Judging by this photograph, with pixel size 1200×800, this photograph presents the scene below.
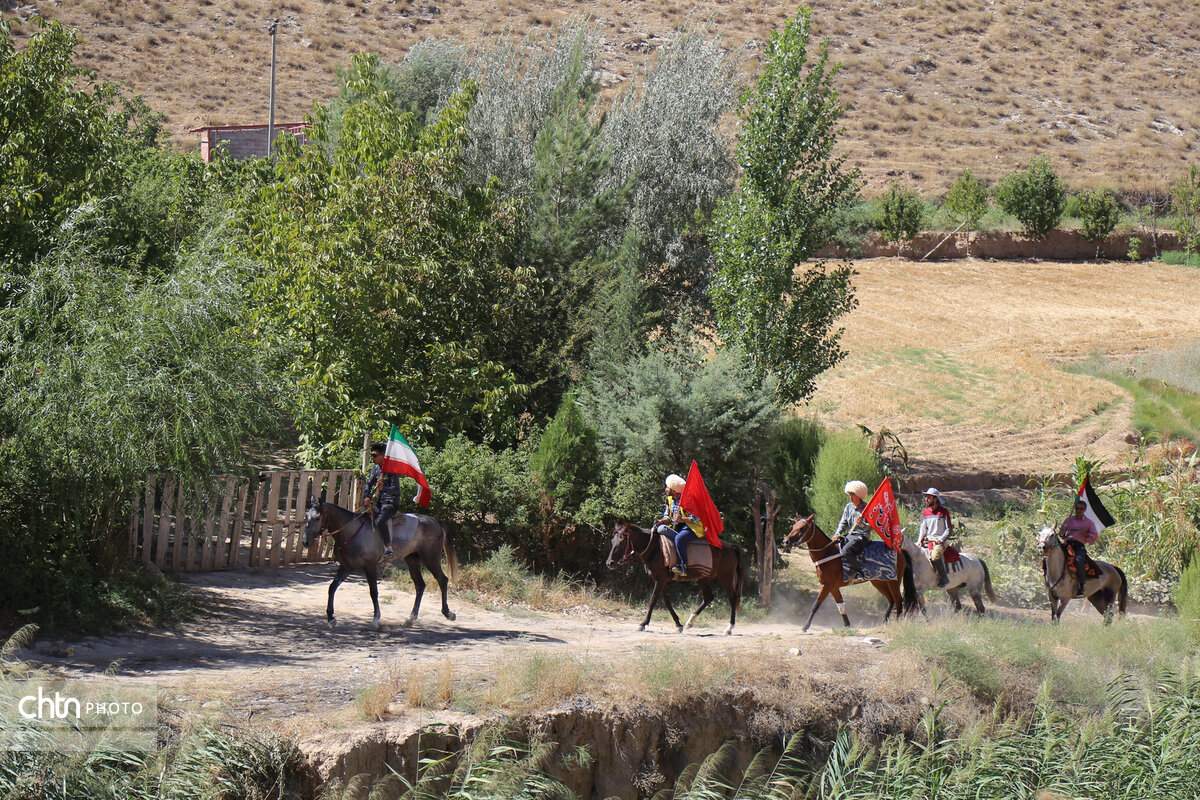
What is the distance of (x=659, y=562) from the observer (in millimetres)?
14977

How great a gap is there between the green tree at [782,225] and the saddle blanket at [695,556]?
8.05m

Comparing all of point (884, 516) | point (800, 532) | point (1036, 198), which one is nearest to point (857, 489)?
point (884, 516)

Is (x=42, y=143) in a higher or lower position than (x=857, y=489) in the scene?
higher

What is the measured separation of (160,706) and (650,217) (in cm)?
2069

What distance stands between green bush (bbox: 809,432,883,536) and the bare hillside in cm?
4201

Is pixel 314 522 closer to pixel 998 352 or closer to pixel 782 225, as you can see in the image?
pixel 782 225

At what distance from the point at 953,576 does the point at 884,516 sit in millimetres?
2359

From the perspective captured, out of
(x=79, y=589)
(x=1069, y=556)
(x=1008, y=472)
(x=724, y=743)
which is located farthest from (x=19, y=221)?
(x=1008, y=472)

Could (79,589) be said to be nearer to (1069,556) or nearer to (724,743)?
(724,743)

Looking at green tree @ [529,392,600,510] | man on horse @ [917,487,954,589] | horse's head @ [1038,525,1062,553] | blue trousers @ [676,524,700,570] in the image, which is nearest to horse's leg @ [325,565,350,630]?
blue trousers @ [676,524,700,570]

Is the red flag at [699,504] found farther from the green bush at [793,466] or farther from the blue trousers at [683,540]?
the green bush at [793,466]

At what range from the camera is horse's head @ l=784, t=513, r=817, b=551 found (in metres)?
14.1

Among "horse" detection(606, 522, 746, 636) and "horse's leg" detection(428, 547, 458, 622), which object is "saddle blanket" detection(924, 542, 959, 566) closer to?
"horse" detection(606, 522, 746, 636)

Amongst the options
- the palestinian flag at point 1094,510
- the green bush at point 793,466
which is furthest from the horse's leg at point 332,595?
the palestinian flag at point 1094,510
